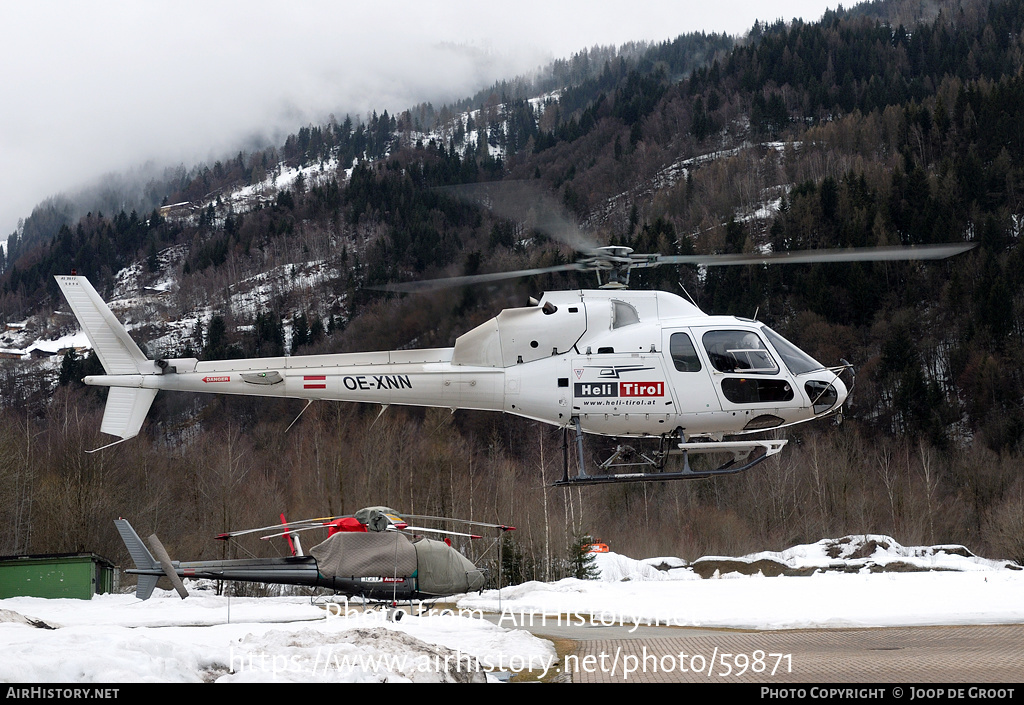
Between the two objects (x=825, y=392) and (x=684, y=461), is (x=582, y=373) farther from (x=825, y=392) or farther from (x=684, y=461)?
(x=825, y=392)

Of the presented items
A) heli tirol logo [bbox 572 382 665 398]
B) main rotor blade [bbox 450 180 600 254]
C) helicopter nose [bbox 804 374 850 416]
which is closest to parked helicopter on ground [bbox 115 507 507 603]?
heli tirol logo [bbox 572 382 665 398]

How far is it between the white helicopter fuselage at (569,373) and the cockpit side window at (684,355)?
2cm

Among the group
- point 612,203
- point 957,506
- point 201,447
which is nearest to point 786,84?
point 612,203

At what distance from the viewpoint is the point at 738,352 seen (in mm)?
14031

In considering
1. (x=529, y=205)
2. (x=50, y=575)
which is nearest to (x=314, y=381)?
(x=529, y=205)

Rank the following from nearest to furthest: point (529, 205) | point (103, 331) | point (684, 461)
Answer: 1. point (529, 205)
2. point (684, 461)
3. point (103, 331)

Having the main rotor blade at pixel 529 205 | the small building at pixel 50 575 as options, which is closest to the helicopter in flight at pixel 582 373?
the main rotor blade at pixel 529 205

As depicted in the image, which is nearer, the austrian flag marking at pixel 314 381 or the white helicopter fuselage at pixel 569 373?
the white helicopter fuselage at pixel 569 373

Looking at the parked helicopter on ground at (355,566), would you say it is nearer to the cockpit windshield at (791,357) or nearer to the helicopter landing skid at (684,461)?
the helicopter landing skid at (684,461)

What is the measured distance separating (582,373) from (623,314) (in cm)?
124

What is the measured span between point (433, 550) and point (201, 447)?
38.0 metres

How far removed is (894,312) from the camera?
203 feet

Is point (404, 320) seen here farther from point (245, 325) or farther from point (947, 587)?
point (245, 325)

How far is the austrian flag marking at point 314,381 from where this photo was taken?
1417cm
